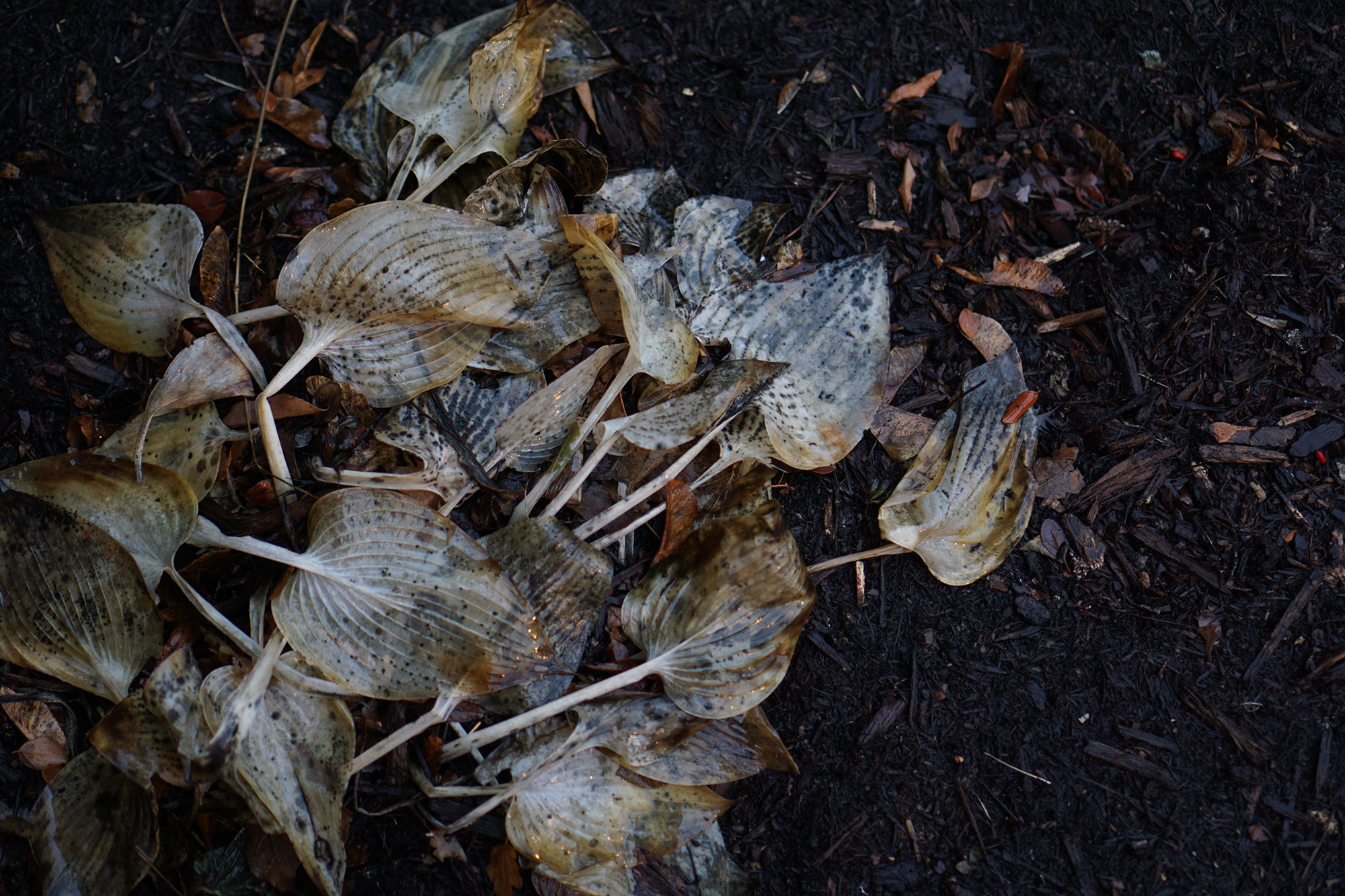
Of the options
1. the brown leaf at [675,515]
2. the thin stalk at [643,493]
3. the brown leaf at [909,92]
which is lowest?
the brown leaf at [675,515]

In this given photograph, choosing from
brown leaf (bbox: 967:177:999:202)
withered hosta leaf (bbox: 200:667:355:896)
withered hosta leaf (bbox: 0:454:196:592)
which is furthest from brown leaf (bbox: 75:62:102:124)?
brown leaf (bbox: 967:177:999:202)

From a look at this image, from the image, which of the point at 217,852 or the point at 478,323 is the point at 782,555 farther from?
the point at 217,852

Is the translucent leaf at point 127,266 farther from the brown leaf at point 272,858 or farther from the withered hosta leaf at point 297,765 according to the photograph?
the brown leaf at point 272,858

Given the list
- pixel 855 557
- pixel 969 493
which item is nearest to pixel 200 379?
pixel 855 557

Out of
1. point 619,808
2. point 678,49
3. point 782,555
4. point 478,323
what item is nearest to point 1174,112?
point 678,49

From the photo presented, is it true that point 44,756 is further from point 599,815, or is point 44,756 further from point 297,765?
point 599,815

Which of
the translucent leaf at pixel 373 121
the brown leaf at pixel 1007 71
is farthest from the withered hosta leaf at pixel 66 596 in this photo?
the brown leaf at pixel 1007 71

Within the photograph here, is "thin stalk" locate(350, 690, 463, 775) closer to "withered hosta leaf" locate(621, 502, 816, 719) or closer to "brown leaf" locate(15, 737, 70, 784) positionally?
"withered hosta leaf" locate(621, 502, 816, 719)
